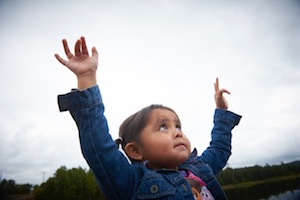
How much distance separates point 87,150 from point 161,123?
0.73 m

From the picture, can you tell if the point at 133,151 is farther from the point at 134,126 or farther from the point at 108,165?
the point at 108,165

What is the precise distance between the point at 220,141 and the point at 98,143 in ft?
5.24

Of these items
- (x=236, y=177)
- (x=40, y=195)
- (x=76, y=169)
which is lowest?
(x=236, y=177)

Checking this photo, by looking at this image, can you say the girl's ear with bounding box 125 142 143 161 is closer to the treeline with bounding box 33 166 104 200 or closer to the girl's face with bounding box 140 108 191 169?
the girl's face with bounding box 140 108 191 169

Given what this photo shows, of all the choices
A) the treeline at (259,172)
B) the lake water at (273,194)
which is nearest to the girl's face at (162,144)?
the lake water at (273,194)

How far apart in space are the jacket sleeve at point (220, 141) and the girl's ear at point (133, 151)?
2.79 feet

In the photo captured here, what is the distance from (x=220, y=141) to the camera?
7.55 ft

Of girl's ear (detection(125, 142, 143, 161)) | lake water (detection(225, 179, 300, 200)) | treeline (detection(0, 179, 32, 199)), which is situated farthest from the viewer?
treeline (detection(0, 179, 32, 199))

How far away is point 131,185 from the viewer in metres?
1.35

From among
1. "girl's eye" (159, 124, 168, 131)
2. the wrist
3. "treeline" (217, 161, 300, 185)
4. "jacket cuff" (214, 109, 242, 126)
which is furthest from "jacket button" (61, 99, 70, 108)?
"treeline" (217, 161, 300, 185)

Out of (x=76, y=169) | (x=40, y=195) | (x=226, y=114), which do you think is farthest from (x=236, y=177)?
(x=226, y=114)

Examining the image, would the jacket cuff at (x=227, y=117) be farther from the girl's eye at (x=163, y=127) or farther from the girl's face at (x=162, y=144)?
the girl's eye at (x=163, y=127)

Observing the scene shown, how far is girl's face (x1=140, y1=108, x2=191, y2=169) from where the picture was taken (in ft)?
5.23

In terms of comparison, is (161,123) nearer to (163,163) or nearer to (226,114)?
(163,163)
